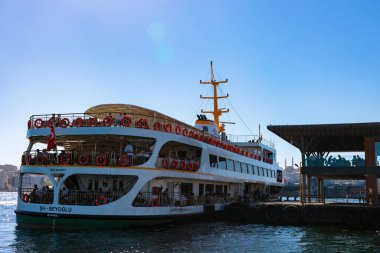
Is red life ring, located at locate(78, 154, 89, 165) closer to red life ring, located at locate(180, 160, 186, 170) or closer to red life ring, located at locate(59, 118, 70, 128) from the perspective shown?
red life ring, located at locate(59, 118, 70, 128)

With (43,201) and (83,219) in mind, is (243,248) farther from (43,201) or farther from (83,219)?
(43,201)

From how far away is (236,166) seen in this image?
120 ft

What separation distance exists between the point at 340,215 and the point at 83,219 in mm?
16133

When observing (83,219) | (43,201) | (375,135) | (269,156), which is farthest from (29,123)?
(269,156)

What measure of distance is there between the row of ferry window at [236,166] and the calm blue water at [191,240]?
23.7 ft

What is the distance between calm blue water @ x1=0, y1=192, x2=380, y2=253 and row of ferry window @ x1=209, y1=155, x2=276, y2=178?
7237mm

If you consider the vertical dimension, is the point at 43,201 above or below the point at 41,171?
below

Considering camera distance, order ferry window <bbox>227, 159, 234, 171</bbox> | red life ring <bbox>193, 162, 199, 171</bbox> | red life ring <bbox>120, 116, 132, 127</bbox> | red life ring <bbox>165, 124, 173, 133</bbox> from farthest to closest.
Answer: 1. ferry window <bbox>227, 159, 234, 171</bbox>
2. red life ring <bbox>193, 162, 199, 171</bbox>
3. red life ring <bbox>165, 124, 173, 133</bbox>
4. red life ring <bbox>120, 116, 132, 127</bbox>

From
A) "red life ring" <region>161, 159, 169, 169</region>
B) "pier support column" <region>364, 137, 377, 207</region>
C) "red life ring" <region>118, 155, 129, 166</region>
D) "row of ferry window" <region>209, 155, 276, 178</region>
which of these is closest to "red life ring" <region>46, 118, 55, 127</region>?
"red life ring" <region>118, 155, 129, 166</region>

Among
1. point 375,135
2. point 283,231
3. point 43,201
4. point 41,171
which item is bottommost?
point 283,231

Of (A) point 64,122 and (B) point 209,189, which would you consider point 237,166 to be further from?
(A) point 64,122

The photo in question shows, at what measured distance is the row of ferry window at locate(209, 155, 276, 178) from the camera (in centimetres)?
3186

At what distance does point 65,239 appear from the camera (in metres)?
19.9

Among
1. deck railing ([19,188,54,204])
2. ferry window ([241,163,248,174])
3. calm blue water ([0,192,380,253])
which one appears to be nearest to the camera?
calm blue water ([0,192,380,253])
